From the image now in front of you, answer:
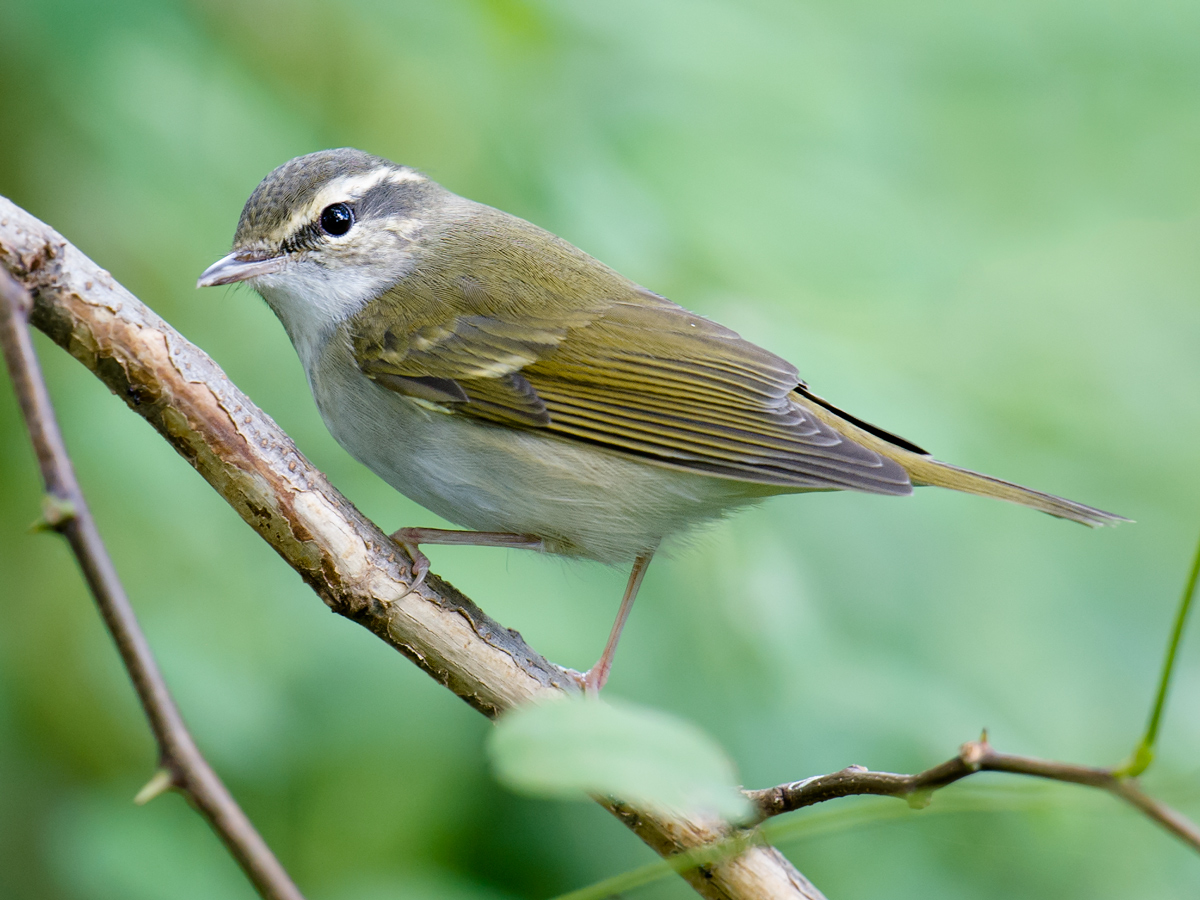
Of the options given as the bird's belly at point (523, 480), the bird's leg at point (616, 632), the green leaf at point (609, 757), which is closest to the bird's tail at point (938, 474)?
the bird's belly at point (523, 480)

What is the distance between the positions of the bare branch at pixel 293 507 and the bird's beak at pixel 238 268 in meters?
0.95

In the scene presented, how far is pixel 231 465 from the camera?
224cm

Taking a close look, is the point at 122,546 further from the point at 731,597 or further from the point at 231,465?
the point at 731,597

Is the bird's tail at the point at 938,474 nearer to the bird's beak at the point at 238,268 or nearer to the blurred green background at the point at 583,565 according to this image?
the blurred green background at the point at 583,565

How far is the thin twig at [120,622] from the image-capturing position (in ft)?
4.23

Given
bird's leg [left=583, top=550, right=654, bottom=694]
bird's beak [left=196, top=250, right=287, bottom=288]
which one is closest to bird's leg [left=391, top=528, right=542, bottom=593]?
bird's leg [left=583, top=550, right=654, bottom=694]

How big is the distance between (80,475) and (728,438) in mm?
1835

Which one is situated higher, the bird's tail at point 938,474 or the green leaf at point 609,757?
the bird's tail at point 938,474

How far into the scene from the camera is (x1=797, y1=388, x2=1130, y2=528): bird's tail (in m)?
2.92

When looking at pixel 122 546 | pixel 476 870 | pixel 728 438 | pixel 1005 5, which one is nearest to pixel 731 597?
pixel 728 438

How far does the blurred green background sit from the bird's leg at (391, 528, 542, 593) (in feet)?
1.16

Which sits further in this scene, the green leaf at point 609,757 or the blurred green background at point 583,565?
the blurred green background at point 583,565

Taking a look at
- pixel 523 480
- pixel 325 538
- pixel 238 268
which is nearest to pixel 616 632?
pixel 523 480

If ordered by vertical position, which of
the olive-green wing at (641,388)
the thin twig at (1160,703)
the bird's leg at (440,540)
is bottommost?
the bird's leg at (440,540)
